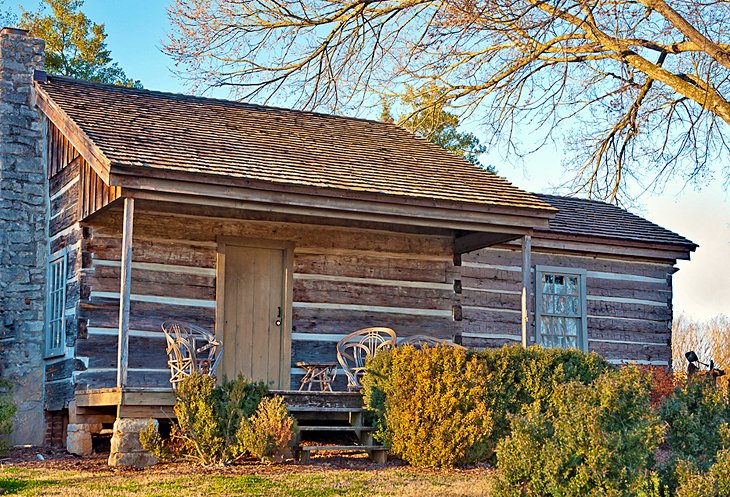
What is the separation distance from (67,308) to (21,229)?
1977mm

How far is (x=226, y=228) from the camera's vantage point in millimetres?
13438

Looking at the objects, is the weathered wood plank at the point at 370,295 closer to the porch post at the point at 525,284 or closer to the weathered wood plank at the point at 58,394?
the porch post at the point at 525,284

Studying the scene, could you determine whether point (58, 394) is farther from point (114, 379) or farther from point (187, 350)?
point (187, 350)

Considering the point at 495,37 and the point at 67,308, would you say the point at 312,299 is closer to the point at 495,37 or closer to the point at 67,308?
the point at 67,308

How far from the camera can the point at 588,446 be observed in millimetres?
7129

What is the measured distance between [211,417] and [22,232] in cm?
607

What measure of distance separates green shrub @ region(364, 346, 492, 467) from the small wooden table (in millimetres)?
2212

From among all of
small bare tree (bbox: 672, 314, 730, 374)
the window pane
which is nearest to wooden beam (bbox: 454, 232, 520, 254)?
the window pane

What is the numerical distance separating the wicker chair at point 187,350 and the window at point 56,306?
1692 millimetres

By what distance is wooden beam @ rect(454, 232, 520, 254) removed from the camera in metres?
14.0

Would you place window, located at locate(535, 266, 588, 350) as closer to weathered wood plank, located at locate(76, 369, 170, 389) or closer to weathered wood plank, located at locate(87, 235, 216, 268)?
weathered wood plank, located at locate(87, 235, 216, 268)

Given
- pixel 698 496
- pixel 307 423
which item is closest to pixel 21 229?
pixel 307 423

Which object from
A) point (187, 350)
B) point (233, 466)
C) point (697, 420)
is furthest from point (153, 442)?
point (697, 420)

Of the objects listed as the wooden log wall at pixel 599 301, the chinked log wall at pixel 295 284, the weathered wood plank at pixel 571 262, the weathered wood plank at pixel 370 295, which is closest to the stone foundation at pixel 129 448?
the chinked log wall at pixel 295 284
